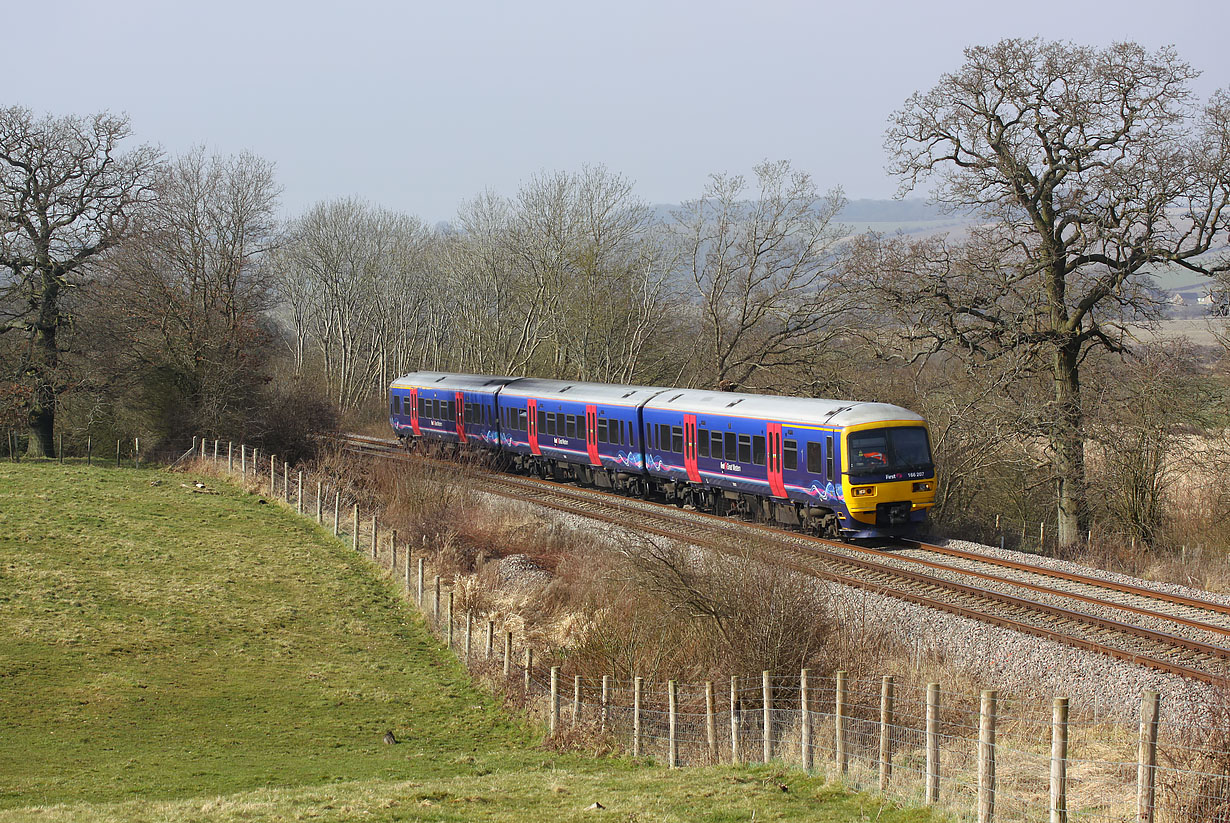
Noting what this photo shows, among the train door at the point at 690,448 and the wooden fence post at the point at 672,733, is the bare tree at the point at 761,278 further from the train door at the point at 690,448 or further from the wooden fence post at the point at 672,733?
the wooden fence post at the point at 672,733

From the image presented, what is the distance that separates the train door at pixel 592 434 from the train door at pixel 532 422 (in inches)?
120

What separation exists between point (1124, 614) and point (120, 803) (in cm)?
1325

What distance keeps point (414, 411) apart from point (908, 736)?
113 ft

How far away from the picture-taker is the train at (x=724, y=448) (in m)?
21.9

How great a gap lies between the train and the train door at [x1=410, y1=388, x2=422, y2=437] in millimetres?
3820

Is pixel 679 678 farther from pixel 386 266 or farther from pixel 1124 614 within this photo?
pixel 386 266

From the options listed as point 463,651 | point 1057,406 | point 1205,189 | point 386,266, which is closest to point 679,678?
point 463,651

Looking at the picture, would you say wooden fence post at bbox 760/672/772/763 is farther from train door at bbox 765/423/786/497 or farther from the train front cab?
train door at bbox 765/423/786/497

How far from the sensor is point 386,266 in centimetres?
7700

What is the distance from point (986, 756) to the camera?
25.6 feet

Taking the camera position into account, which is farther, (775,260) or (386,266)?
(386,266)

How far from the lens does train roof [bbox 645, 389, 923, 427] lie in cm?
2202

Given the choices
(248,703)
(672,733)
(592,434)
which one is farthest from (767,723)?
(592,434)

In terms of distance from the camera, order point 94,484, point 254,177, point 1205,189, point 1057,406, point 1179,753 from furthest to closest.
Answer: point 254,177 < point 94,484 < point 1057,406 < point 1205,189 < point 1179,753
